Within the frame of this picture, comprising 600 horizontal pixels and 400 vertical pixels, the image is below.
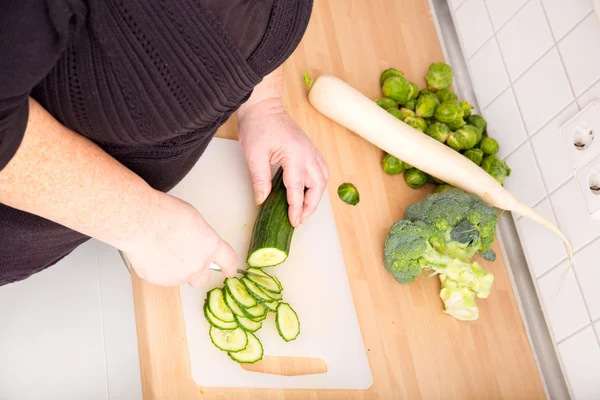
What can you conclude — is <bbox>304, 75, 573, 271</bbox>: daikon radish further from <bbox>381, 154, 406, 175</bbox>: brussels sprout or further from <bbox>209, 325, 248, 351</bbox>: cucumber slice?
<bbox>209, 325, 248, 351</bbox>: cucumber slice

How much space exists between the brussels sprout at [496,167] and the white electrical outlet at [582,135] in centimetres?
16

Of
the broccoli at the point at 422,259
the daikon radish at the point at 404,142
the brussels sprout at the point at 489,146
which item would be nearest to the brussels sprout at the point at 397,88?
the daikon radish at the point at 404,142

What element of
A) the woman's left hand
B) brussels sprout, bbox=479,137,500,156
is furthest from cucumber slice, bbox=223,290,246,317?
brussels sprout, bbox=479,137,500,156

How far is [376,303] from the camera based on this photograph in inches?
→ 53.9

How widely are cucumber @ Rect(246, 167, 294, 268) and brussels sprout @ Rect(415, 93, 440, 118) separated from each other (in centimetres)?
52

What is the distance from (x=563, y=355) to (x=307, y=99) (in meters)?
0.83

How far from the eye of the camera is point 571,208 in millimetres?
1475

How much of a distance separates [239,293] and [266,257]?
Result: 9 cm

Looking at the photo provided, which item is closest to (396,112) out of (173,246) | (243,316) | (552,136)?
(552,136)

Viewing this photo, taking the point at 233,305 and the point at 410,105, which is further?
the point at 410,105

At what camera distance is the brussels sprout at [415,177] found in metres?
1.55

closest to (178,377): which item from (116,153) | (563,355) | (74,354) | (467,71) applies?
(74,354)

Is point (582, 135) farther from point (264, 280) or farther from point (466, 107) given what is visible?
point (264, 280)

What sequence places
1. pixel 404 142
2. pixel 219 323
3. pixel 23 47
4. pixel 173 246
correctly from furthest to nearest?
pixel 404 142
pixel 219 323
pixel 173 246
pixel 23 47
